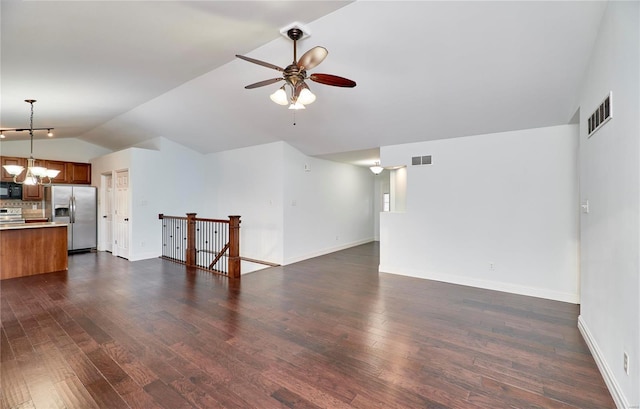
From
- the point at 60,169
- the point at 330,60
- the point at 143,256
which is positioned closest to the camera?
the point at 330,60

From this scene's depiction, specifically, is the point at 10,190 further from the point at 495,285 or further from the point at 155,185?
the point at 495,285

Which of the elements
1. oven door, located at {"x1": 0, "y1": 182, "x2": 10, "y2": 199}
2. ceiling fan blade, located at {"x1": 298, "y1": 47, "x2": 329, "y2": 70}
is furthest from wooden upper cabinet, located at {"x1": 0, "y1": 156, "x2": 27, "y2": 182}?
ceiling fan blade, located at {"x1": 298, "y1": 47, "x2": 329, "y2": 70}

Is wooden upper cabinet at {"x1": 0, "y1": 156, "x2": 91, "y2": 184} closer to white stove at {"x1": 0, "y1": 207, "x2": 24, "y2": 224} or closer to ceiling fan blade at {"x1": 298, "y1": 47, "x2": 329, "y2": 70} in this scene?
white stove at {"x1": 0, "y1": 207, "x2": 24, "y2": 224}

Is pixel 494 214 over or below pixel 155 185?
below

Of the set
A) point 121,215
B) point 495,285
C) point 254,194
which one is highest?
point 254,194

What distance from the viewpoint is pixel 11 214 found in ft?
22.9

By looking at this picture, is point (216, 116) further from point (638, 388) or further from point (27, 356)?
point (638, 388)

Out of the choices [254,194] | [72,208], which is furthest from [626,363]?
[72,208]

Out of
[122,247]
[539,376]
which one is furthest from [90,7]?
[122,247]

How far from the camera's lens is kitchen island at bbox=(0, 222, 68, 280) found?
504 cm

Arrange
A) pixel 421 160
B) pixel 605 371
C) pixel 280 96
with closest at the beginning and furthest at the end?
pixel 605 371 → pixel 280 96 → pixel 421 160

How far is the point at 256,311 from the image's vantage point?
140 inches

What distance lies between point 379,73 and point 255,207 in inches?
168

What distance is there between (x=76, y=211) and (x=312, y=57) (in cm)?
799
